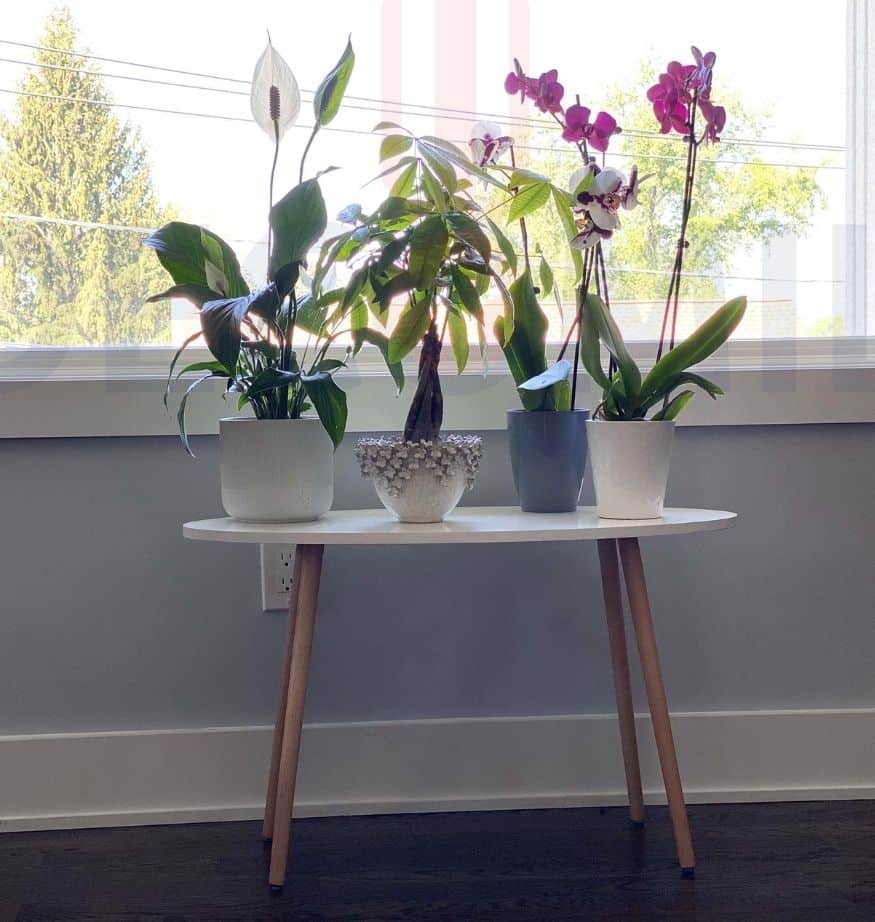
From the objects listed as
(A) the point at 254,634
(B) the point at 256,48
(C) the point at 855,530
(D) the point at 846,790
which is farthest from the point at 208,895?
(B) the point at 256,48

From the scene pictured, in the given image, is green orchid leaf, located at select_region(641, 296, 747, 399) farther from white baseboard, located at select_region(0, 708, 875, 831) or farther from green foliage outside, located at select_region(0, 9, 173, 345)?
green foliage outside, located at select_region(0, 9, 173, 345)

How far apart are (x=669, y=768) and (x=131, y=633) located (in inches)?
31.3

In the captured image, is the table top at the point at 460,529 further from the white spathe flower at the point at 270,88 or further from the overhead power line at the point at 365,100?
the overhead power line at the point at 365,100

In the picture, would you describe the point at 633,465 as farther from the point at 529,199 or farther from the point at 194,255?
the point at 194,255

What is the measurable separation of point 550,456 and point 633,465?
12cm

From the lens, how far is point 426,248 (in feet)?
3.80

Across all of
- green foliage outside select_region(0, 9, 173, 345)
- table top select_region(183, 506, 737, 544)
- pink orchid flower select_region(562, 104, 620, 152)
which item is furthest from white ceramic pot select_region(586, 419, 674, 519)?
green foliage outside select_region(0, 9, 173, 345)

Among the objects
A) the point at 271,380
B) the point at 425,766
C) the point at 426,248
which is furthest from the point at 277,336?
the point at 425,766

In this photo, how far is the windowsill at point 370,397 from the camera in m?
1.50

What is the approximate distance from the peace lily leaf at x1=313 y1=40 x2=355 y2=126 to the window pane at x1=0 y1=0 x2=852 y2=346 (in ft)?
1.07

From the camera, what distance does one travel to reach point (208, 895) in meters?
1.23

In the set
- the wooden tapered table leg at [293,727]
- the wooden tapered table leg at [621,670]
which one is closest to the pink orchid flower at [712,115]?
the wooden tapered table leg at [621,670]

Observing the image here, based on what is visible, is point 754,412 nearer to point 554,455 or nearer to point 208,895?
point 554,455

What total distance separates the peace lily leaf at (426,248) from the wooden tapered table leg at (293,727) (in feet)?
1.22
